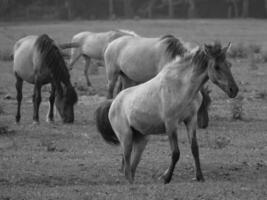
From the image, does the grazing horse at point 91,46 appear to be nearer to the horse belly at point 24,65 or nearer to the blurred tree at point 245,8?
the horse belly at point 24,65

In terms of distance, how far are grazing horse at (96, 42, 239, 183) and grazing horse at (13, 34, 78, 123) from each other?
550 centimetres

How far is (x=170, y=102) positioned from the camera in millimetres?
9992

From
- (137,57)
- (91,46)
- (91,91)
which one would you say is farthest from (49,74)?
(91,46)

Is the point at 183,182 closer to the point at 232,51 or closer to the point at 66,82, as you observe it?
the point at 66,82

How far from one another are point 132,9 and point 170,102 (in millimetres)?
66270

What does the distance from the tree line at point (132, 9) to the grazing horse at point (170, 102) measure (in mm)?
60687

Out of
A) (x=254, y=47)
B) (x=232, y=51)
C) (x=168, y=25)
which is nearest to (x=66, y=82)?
(x=232, y=51)

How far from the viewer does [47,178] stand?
10594 millimetres

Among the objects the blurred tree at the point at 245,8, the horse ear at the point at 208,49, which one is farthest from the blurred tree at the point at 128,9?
the horse ear at the point at 208,49

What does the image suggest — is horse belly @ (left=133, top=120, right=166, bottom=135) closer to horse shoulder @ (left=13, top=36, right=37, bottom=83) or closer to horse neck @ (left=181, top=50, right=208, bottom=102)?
horse neck @ (left=181, top=50, right=208, bottom=102)

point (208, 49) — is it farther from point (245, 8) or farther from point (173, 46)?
point (245, 8)

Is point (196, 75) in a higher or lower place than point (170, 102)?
higher

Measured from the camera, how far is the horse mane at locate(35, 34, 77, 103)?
16.0 metres

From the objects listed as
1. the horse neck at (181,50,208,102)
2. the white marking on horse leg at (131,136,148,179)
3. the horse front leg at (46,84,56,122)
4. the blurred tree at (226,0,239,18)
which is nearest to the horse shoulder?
the horse front leg at (46,84,56,122)
